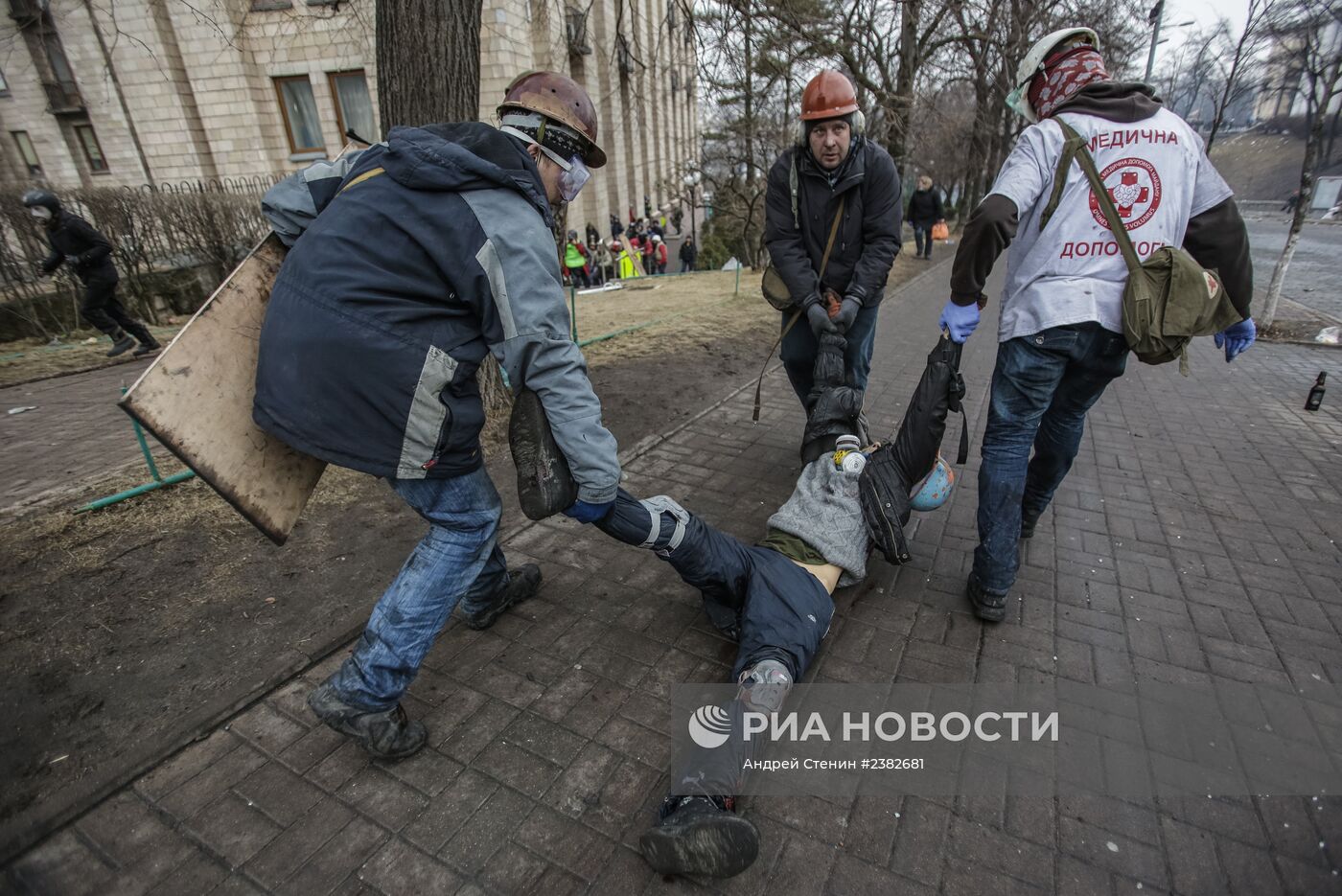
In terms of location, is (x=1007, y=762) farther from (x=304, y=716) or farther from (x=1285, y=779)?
(x=304, y=716)

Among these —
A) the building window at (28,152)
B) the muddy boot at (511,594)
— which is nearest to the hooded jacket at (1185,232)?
the muddy boot at (511,594)

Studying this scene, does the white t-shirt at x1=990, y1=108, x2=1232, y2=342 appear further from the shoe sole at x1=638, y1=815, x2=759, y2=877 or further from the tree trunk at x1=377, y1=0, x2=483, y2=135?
the tree trunk at x1=377, y1=0, x2=483, y2=135

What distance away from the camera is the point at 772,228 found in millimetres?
3947

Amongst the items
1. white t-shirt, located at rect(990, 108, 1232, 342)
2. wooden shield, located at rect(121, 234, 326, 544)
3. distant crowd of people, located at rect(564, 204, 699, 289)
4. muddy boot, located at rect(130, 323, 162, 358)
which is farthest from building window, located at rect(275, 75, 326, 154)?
white t-shirt, located at rect(990, 108, 1232, 342)

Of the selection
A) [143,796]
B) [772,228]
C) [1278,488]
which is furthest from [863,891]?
[1278,488]

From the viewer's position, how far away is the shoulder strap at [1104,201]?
234 cm

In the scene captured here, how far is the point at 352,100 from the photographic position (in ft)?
62.7

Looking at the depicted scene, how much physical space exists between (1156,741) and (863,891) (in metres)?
1.23

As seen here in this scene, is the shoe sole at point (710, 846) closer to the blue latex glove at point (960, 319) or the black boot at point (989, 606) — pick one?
the black boot at point (989, 606)

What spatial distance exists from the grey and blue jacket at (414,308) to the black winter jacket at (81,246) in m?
7.80

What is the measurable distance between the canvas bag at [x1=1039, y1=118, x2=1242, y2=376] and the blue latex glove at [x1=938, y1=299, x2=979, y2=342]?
18.9 inches

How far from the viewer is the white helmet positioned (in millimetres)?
2529

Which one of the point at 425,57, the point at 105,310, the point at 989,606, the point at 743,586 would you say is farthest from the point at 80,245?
the point at 989,606

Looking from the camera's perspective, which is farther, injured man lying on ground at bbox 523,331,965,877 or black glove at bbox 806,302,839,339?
black glove at bbox 806,302,839,339
